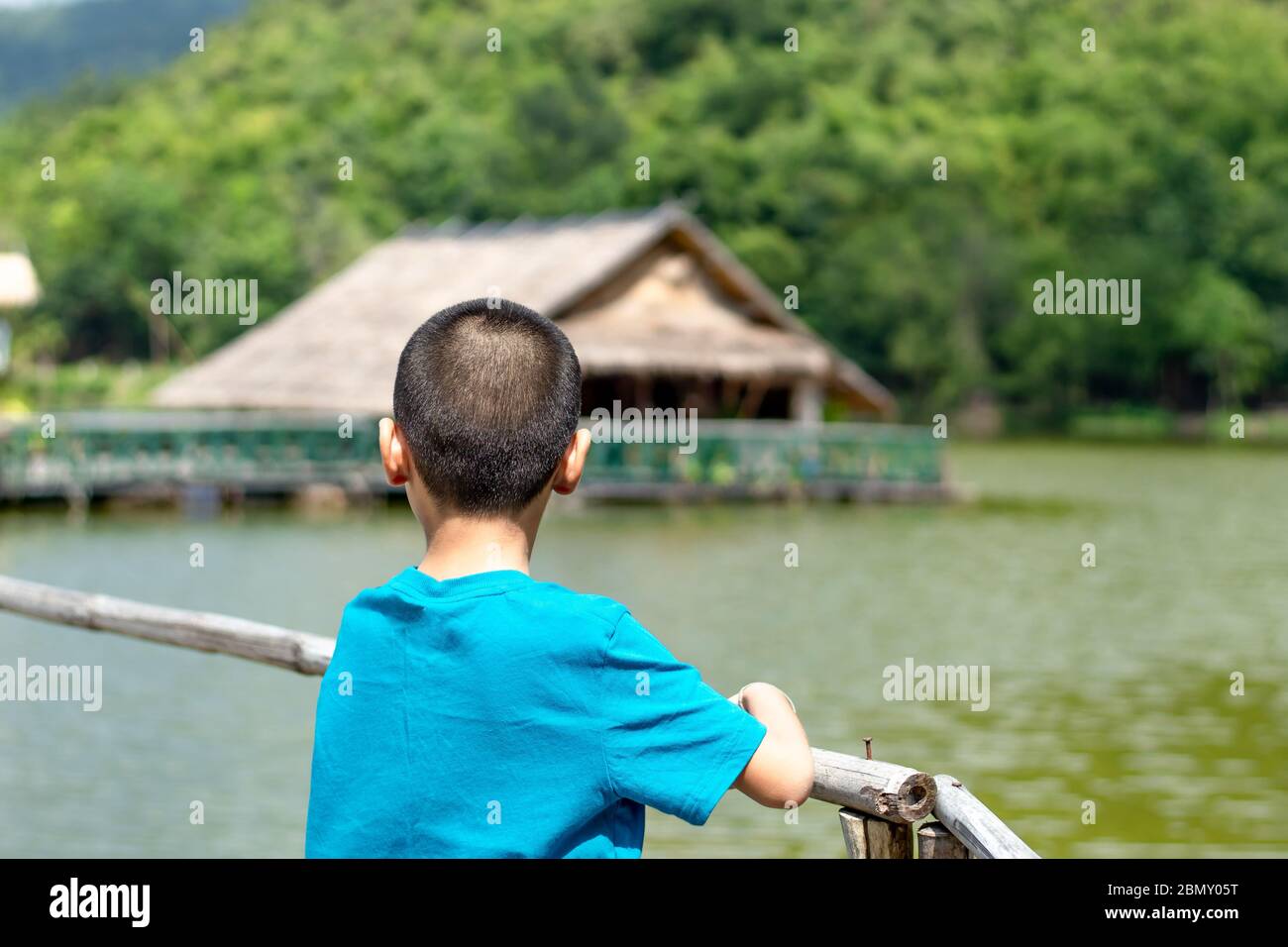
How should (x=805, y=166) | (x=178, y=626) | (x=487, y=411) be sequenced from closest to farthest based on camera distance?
(x=487, y=411) < (x=178, y=626) < (x=805, y=166)

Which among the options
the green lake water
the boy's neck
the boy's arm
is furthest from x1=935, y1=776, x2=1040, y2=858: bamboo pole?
the green lake water

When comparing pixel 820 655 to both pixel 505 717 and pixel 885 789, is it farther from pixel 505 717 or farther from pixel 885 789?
pixel 505 717

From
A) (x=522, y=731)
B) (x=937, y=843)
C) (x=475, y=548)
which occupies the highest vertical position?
(x=475, y=548)

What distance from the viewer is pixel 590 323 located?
27.0 meters

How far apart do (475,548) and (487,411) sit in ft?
0.46

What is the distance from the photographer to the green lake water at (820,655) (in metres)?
7.77

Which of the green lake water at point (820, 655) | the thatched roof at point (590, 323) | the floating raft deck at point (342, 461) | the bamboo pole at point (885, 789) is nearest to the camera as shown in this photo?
the bamboo pole at point (885, 789)

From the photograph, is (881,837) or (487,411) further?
(881,837)

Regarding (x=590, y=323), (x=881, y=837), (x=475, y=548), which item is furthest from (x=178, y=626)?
(x=590, y=323)


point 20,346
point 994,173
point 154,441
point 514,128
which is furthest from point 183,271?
point 154,441

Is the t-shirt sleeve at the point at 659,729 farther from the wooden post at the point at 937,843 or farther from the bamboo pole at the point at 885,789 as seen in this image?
the wooden post at the point at 937,843

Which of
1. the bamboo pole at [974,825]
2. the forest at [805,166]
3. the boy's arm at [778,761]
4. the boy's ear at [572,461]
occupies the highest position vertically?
the forest at [805,166]

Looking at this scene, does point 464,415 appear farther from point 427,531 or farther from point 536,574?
point 536,574

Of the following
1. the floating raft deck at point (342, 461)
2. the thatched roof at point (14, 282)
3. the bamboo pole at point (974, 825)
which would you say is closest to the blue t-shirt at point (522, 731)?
the bamboo pole at point (974, 825)
